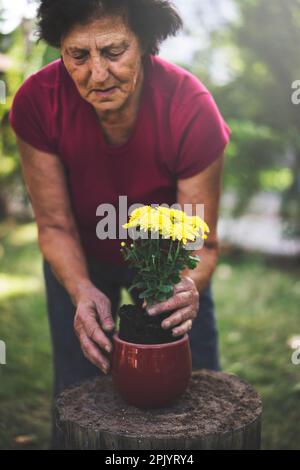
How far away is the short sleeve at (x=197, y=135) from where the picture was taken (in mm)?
2430

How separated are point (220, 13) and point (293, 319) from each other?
12.8ft

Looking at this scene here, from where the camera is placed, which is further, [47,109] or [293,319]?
[293,319]

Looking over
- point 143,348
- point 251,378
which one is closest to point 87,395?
point 143,348

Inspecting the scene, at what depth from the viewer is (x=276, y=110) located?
7051 mm

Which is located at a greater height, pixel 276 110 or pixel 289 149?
pixel 276 110

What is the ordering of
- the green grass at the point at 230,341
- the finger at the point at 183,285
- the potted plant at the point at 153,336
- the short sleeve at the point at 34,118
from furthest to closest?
the green grass at the point at 230,341 < the short sleeve at the point at 34,118 < the finger at the point at 183,285 < the potted plant at the point at 153,336

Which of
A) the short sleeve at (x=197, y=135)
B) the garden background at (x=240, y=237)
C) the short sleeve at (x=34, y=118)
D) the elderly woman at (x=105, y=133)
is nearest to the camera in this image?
the elderly woman at (x=105, y=133)

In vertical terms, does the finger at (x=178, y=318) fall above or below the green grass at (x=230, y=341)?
above

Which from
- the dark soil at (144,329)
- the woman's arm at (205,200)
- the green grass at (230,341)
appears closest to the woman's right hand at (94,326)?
the dark soil at (144,329)

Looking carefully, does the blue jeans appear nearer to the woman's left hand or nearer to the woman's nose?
the woman's left hand

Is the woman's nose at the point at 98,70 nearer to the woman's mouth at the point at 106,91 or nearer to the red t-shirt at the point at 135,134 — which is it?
the woman's mouth at the point at 106,91

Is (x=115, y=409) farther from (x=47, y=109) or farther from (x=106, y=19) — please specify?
(x=106, y=19)

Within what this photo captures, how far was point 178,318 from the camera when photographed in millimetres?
2102

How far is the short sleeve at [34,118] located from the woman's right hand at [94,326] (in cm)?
74
